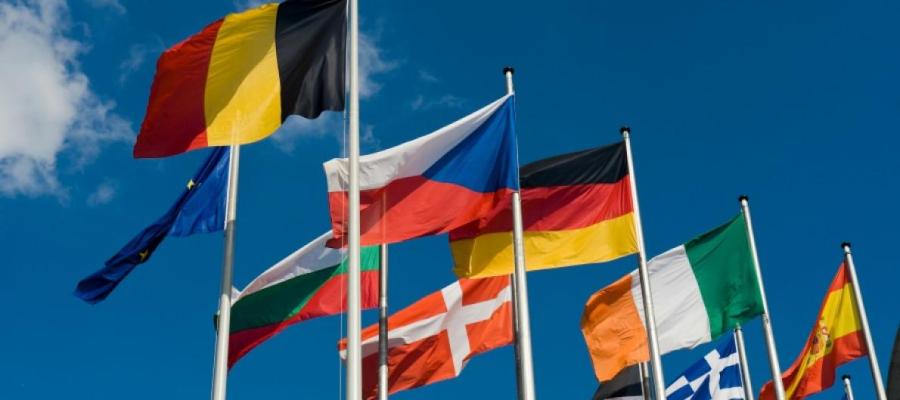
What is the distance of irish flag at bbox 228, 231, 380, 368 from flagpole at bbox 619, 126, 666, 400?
15.8 ft

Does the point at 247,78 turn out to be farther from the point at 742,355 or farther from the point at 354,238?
the point at 742,355

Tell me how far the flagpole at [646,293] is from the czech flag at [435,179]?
2728mm

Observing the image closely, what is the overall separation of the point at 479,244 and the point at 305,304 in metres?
4.06

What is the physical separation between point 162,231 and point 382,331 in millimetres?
3729

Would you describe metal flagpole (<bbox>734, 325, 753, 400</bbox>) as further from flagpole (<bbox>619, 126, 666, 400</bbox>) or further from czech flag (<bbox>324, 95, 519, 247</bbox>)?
czech flag (<bbox>324, 95, 519, 247</bbox>)

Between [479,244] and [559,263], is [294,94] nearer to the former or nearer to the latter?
[479,244]

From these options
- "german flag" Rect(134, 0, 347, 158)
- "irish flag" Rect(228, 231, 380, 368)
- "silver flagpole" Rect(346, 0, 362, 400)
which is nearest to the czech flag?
"german flag" Rect(134, 0, 347, 158)

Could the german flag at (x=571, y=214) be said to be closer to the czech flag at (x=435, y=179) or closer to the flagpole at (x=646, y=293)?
the flagpole at (x=646, y=293)

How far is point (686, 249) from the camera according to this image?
63.2 feet

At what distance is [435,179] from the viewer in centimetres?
1448

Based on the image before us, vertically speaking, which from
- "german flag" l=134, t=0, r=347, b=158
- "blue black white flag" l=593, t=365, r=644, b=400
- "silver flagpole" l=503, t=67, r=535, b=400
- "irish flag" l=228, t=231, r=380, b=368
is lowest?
"silver flagpole" l=503, t=67, r=535, b=400

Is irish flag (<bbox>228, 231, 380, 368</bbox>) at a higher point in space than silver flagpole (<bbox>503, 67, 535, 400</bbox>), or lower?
higher

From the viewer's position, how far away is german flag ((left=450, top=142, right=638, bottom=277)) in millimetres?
16500

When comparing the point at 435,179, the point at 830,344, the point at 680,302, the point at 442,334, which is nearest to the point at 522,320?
the point at 435,179
